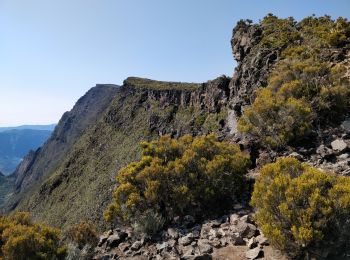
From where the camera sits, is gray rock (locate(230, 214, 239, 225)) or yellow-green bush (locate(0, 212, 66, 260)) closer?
yellow-green bush (locate(0, 212, 66, 260))

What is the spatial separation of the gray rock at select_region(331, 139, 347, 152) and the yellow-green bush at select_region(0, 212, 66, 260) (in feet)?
35.7

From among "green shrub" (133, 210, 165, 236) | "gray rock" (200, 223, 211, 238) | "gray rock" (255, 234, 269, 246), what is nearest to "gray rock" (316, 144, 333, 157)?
"gray rock" (255, 234, 269, 246)

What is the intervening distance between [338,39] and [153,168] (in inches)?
639

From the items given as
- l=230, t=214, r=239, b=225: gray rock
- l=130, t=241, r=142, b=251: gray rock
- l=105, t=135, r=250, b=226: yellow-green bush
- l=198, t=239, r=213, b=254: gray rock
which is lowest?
l=130, t=241, r=142, b=251: gray rock

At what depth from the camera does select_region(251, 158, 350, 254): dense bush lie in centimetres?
955

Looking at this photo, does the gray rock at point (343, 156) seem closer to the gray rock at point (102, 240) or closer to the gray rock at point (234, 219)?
the gray rock at point (234, 219)

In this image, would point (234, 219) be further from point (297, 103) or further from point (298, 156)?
point (297, 103)

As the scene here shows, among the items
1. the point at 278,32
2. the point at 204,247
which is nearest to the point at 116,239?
the point at 204,247

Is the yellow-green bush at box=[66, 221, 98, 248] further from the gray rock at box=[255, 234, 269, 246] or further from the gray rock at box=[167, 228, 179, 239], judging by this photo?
the gray rock at box=[255, 234, 269, 246]

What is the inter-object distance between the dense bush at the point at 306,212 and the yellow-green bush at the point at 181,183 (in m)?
4.11

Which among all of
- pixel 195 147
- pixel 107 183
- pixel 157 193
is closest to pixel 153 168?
pixel 157 193

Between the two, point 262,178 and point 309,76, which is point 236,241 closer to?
point 262,178

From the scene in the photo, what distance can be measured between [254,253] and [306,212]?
2096 mm

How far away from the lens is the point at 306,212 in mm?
9648
